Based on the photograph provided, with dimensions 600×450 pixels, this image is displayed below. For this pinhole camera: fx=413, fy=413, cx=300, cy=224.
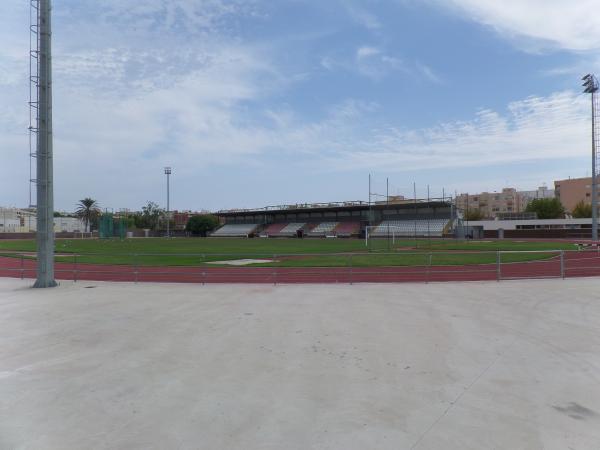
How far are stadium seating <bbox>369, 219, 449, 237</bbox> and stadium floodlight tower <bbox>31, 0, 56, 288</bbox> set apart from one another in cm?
5930

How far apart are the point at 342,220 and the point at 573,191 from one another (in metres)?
73.9

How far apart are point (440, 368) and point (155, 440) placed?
12.2 ft

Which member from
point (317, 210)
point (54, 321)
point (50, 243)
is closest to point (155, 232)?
point (317, 210)

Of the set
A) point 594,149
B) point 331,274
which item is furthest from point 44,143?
point 594,149

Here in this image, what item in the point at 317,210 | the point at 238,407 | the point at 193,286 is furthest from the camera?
the point at 317,210

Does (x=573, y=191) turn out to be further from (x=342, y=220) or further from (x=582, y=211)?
(x=342, y=220)

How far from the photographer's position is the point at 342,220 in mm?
91812

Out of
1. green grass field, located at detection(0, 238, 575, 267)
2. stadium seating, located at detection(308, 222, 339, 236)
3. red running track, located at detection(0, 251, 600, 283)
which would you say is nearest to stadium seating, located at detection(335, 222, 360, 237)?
stadium seating, located at detection(308, 222, 339, 236)

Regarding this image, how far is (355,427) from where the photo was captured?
13.0 ft

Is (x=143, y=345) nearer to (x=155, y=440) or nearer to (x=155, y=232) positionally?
(x=155, y=440)

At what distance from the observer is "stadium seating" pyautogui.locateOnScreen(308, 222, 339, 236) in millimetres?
85600

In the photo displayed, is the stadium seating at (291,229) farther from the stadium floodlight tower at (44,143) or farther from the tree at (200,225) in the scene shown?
the stadium floodlight tower at (44,143)

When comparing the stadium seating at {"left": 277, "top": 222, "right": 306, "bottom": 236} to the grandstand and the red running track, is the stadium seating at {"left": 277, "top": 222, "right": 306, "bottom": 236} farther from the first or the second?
the red running track

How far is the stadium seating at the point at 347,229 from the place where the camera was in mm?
82000
